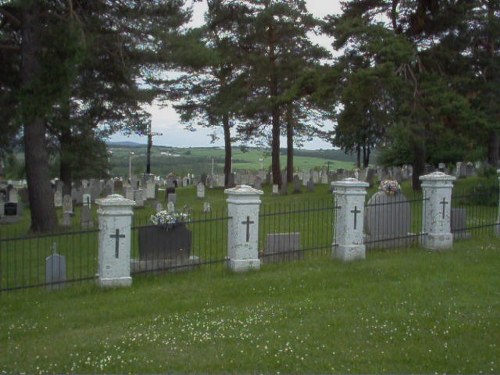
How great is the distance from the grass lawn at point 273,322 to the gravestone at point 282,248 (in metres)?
0.67

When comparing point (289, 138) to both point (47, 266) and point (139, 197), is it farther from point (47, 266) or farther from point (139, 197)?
point (47, 266)

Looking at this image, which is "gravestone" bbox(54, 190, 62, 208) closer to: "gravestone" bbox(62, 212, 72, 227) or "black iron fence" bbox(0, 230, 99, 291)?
"gravestone" bbox(62, 212, 72, 227)

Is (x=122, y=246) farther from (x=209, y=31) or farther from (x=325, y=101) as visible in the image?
(x=209, y=31)

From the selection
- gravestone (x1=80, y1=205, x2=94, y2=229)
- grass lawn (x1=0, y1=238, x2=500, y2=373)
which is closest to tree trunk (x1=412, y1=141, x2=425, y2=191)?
gravestone (x1=80, y1=205, x2=94, y2=229)

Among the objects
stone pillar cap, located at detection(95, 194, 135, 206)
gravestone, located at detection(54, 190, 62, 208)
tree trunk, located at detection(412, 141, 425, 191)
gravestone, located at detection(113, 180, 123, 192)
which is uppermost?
tree trunk, located at detection(412, 141, 425, 191)

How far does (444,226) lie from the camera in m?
13.4

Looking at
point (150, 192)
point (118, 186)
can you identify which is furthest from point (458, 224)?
point (118, 186)

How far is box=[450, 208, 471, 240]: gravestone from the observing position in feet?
46.7

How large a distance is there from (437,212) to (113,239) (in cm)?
629

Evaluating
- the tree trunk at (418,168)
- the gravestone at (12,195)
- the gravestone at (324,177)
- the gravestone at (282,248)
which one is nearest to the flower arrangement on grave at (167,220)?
the gravestone at (282,248)

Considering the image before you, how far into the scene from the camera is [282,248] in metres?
12.3

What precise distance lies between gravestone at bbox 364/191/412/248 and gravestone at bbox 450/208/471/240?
3.58 feet

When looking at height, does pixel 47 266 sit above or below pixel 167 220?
below

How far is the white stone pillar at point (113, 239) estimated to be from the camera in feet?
33.5
